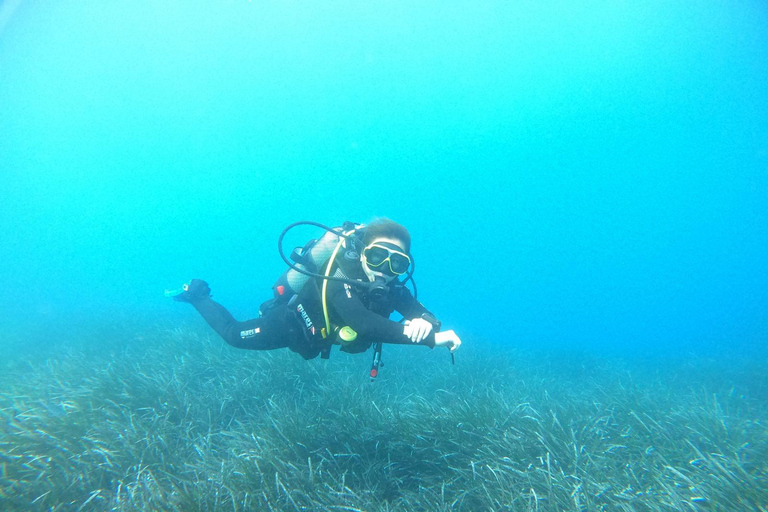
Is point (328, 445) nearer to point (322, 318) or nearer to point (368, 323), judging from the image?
point (322, 318)

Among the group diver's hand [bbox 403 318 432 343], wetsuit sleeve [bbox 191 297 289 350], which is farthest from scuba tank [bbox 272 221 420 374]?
diver's hand [bbox 403 318 432 343]

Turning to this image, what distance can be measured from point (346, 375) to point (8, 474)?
4.13 m

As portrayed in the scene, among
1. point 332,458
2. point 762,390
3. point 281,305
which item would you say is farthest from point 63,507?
point 762,390

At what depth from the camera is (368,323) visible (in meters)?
2.58

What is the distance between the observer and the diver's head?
10.0 feet

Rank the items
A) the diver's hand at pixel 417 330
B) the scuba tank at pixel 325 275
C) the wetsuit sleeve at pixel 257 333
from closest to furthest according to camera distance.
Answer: the diver's hand at pixel 417 330, the scuba tank at pixel 325 275, the wetsuit sleeve at pixel 257 333

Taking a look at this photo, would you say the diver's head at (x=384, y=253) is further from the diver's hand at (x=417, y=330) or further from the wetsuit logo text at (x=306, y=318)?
the wetsuit logo text at (x=306, y=318)

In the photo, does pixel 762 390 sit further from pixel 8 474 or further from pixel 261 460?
pixel 8 474

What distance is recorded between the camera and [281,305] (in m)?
4.29

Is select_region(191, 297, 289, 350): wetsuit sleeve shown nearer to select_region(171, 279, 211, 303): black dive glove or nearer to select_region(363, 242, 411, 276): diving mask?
select_region(171, 279, 211, 303): black dive glove

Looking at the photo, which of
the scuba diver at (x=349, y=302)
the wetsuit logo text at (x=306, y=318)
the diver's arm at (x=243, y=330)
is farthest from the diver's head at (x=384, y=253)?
the diver's arm at (x=243, y=330)

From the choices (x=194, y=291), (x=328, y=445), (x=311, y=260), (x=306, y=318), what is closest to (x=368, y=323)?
(x=306, y=318)

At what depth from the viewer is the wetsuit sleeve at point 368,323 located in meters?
2.54

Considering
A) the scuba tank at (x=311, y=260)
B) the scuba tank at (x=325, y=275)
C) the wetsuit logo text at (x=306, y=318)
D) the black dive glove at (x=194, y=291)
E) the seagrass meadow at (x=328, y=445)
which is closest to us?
the seagrass meadow at (x=328, y=445)
